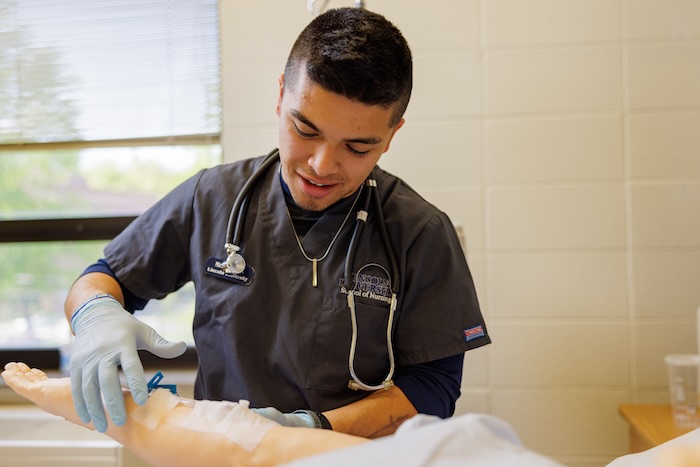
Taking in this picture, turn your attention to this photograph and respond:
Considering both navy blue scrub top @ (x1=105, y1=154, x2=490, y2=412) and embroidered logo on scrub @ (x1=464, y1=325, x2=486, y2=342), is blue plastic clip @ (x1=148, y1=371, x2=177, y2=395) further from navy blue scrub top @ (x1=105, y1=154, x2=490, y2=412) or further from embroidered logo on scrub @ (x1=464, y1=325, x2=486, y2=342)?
embroidered logo on scrub @ (x1=464, y1=325, x2=486, y2=342)

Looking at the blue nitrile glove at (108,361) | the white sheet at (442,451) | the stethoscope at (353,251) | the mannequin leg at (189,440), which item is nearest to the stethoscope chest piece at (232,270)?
the stethoscope at (353,251)

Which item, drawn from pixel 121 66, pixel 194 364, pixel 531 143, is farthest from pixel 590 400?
pixel 121 66

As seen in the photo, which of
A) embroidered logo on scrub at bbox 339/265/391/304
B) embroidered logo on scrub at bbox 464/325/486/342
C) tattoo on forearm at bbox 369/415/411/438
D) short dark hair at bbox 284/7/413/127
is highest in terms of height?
short dark hair at bbox 284/7/413/127

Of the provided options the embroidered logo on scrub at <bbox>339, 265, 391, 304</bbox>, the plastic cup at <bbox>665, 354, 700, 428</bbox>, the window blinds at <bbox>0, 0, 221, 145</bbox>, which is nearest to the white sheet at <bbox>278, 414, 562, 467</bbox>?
the embroidered logo on scrub at <bbox>339, 265, 391, 304</bbox>

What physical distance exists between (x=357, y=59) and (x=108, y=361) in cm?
70

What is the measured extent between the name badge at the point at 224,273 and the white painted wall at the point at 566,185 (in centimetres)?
92

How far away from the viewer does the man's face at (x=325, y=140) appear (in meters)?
1.31

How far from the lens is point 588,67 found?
2.23 m

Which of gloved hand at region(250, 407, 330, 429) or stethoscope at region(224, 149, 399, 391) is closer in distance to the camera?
gloved hand at region(250, 407, 330, 429)

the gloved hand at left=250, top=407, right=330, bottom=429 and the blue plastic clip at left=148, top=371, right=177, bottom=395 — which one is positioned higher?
the blue plastic clip at left=148, top=371, right=177, bottom=395

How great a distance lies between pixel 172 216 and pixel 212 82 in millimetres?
1065

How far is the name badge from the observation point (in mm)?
1499

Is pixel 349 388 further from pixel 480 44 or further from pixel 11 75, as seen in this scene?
pixel 11 75

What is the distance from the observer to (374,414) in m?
1.40
